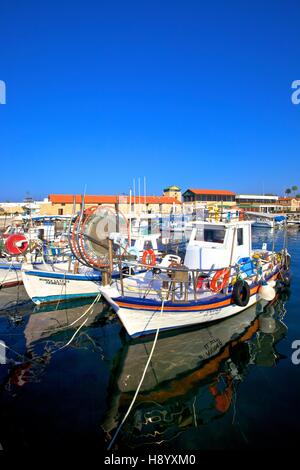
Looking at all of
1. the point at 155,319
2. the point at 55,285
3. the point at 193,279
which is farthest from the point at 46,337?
the point at 193,279

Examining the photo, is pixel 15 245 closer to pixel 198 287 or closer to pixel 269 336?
pixel 198 287

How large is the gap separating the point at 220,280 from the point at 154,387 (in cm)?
440

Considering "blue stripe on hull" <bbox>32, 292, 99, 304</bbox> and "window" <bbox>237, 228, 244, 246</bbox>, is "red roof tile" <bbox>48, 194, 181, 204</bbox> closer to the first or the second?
"blue stripe on hull" <bbox>32, 292, 99, 304</bbox>

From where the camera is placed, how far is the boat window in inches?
492

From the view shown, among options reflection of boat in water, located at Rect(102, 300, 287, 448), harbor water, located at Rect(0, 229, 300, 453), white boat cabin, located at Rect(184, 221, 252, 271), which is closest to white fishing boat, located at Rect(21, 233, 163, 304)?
white boat cabin, located at Rect(184, 221, 252, 271)

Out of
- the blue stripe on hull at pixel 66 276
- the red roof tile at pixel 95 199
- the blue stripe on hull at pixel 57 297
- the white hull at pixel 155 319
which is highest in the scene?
the red roof tile at pixel 95 199

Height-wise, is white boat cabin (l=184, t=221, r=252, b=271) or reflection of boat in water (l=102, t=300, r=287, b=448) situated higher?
white boat cabin (l=184, t=221, r=252, b=271)

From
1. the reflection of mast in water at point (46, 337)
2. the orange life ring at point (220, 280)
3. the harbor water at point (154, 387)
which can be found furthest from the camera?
the orange life ring at point (220, 280)

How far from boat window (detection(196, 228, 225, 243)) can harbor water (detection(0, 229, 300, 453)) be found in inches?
131

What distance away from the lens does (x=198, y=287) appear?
A: 433 inches

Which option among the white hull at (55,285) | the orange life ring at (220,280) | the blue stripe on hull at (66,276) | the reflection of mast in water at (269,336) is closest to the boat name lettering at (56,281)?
the white hull at (55,285)

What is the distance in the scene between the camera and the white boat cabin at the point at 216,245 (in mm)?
11891

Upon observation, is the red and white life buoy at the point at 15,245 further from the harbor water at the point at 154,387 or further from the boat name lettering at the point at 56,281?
the harbor water at the point at 154,387
